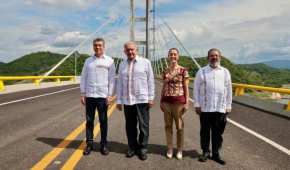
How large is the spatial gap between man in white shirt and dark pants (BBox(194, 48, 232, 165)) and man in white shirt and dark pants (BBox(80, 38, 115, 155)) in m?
1.50

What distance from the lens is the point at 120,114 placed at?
11180 mm

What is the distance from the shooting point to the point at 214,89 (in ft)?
18.4

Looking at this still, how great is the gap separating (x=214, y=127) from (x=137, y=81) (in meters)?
1.46

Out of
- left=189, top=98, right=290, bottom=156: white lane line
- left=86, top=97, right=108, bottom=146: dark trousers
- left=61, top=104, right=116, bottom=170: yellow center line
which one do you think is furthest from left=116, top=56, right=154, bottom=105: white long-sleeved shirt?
left=189, top=98, right=290, bottom=156: white lane line

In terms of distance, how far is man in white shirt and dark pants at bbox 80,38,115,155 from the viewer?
603cm

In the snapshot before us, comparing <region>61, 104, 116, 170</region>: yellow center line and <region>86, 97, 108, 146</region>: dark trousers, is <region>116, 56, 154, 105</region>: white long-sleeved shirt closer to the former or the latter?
<region>86, 97, 108, 146</region>: dark trousers

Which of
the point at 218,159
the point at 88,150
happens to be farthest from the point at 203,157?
the point at 88,150

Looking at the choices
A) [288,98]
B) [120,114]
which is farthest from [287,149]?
[120,114]

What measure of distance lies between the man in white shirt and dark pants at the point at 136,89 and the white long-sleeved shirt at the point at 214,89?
83 cm

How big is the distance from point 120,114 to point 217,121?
5812 mm

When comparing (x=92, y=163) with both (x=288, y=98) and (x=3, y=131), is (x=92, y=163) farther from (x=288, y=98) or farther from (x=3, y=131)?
(x=288, y=98)

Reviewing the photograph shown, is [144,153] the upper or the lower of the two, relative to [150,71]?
lower

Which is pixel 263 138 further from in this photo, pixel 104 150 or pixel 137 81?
pixel 104 150

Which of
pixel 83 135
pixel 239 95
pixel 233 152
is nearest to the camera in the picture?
pixel 233 152
